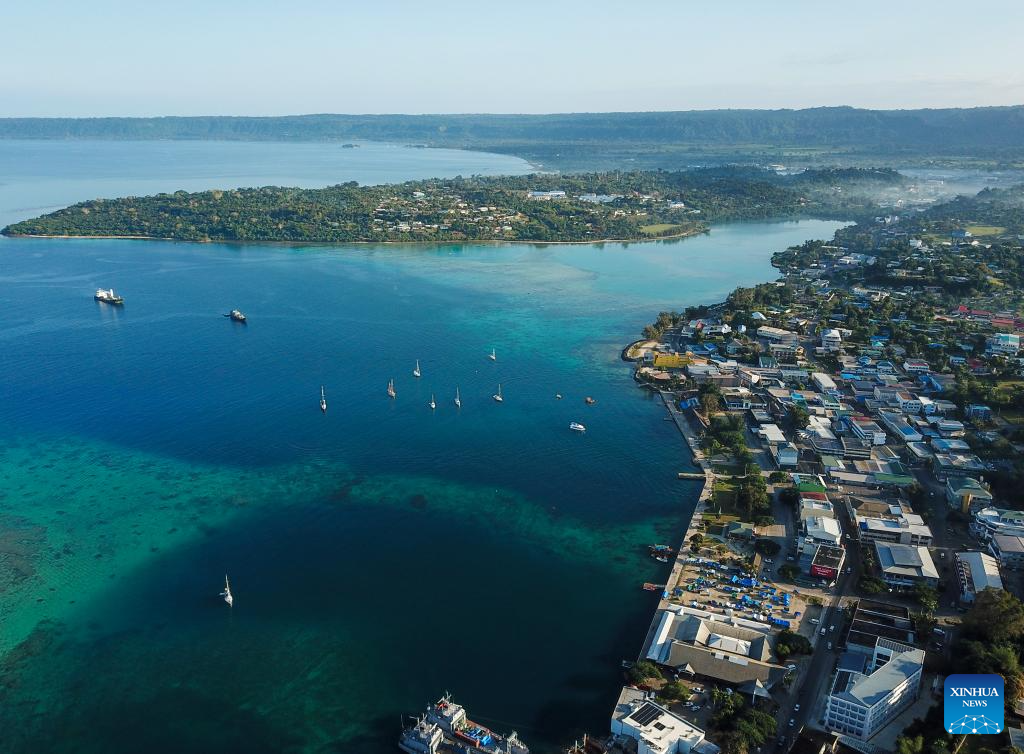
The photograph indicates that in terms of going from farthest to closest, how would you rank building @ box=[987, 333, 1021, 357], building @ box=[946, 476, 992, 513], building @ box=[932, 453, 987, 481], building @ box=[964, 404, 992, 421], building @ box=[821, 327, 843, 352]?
building @ box=[821, 327, 843, 352] → building @ box=[987, 333, 1021, 357] → building @ box=[964, 404, 992, 421] → building @ box=[932, 453, 987, 481] → building @ box=[946, 476, 992, 513]

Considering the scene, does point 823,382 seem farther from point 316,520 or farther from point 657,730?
point 316,520

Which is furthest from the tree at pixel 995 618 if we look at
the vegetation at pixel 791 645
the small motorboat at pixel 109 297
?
the small motorboat at pixel 109 297

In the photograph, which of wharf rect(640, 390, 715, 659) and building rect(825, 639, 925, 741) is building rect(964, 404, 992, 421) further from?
building rect(825, 639, 925, 741)

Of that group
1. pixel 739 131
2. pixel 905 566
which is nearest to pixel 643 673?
pixel 905 566

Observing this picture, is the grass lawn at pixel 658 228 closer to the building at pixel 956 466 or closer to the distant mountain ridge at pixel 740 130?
the building at pixel 956 466

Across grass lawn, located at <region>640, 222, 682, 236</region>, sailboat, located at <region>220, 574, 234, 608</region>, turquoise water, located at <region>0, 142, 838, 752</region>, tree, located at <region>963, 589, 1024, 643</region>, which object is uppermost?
tree, located at <region>963, 589, 1024, 643</region>

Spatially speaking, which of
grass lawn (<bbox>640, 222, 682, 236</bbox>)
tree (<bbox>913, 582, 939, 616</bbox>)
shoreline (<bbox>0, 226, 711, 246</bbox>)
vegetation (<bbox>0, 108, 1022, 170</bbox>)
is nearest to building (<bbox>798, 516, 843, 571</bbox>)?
tree (<bbox>913, 582, 939, 616</bbox>)
